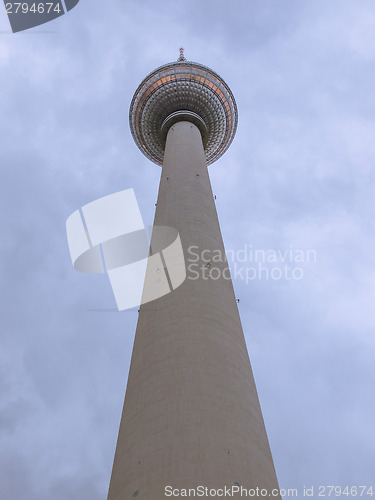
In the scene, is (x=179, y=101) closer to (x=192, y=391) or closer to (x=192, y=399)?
(x=192, y=391)

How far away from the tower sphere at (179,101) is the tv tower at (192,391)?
12.0 meters

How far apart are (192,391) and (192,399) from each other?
0.88 feet

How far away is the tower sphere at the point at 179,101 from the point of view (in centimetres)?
3256

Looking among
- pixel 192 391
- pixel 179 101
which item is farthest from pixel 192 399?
pixel 179 101

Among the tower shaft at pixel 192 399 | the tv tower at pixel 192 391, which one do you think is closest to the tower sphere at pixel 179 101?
the tv tower at pixel 192 391

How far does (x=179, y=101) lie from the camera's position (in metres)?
32.6

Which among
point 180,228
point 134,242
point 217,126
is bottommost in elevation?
point 180,228

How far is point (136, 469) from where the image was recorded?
11.7 m

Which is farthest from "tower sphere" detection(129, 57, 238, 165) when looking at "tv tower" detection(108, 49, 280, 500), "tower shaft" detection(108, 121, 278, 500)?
"tower shaft" detection(108, 121, 278, 500)

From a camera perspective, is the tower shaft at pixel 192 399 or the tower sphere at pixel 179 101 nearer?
the tower shaft at pixel 192 399

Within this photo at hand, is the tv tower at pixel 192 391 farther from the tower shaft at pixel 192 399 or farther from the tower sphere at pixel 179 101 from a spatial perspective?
the tower sphere at pixel 179 101

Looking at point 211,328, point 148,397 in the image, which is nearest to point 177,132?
point 211,328

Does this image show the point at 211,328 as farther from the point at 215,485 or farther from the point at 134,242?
the point at 134,242

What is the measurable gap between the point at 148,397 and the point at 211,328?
3.16 meters
